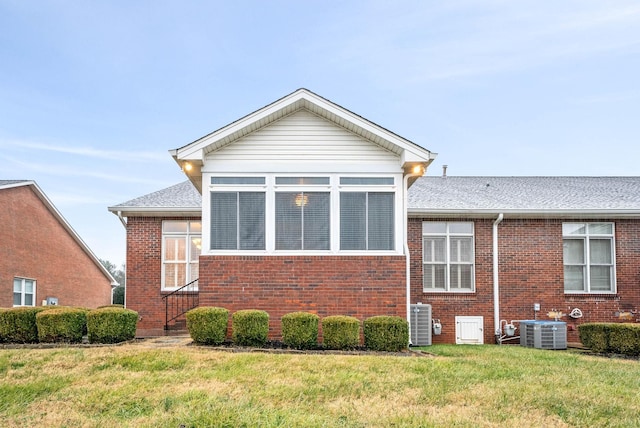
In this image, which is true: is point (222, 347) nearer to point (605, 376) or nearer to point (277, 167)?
point (277, 167)

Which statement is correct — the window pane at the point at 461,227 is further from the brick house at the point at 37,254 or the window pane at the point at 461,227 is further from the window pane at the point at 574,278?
the brick house at the point at 37,254

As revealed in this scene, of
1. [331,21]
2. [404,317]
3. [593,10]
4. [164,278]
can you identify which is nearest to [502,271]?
[404,317]

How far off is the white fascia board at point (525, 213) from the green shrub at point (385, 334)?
4.57m

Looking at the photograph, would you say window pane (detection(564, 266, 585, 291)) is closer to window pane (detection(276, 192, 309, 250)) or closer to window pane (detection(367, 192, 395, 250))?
window pane (detection(367, 192, 395, 250))

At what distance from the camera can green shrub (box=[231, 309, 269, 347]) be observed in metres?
10.8

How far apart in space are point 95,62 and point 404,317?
12.1 metres

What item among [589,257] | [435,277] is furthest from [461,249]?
[589,257]

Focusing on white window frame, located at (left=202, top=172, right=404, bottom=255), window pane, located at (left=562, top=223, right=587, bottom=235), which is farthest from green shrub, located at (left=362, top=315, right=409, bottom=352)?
window pane, located at (left=562, top=223, right=587, bottom=235)

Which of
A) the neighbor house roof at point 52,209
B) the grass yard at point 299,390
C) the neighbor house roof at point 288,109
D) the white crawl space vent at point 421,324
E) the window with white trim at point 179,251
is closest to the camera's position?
the grass yard at point 299,390

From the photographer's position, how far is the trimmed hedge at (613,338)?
11.5 meters

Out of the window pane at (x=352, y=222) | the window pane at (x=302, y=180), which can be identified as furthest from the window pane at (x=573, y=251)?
the window pane at (x=302, y=180)

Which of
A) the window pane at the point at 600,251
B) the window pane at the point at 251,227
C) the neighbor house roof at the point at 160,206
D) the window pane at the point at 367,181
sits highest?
the window pane at the point at 367,181

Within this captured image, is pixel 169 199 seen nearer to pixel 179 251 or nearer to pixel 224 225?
pixel 179 251

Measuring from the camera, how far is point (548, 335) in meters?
14.0
